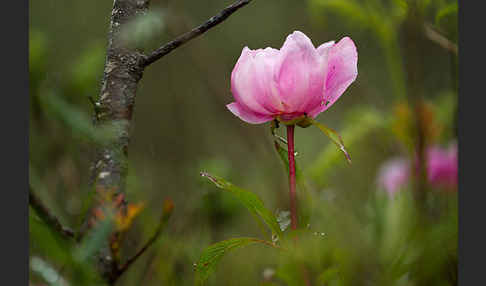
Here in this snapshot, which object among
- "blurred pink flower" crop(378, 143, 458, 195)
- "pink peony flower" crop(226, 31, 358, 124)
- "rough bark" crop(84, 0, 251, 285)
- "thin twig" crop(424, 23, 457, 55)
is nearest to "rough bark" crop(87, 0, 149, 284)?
"rough bark" crop(84, 0, 251, 285)

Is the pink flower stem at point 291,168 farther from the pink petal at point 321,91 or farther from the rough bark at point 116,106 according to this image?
the rough bark at point 116,106

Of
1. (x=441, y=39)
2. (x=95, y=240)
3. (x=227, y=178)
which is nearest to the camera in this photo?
(x=95, y=240)

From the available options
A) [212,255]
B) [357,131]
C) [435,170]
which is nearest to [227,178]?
[357,131]

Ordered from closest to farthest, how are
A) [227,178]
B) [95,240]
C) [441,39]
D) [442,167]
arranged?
1. [95,240]
2. [441,39]
3. [442,167]
4. [227,178]

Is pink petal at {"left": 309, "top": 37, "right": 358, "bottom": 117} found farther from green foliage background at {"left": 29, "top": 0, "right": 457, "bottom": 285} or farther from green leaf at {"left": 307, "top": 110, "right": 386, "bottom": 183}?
green leaf at {"left": 307, "top": 110, "right": 386, "bottom": 183}

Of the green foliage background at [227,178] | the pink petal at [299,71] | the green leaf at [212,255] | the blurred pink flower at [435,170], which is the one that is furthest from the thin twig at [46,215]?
the blurred pink flower at [435,170]

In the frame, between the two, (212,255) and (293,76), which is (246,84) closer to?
(293,76)

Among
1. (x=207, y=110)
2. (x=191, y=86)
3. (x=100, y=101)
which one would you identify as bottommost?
(x=207, y=110)

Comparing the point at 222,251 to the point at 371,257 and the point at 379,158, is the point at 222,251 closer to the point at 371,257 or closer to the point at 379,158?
the point at 371,257

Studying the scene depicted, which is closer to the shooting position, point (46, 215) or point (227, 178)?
point (46, 215)

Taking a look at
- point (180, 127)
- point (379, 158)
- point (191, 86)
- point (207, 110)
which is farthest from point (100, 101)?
point (207, 110)
